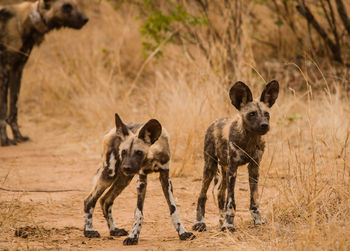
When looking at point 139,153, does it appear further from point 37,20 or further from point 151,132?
point 37,20

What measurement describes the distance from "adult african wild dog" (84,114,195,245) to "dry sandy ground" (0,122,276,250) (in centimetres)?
14

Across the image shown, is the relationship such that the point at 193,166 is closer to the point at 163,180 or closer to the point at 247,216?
the point at 247,216

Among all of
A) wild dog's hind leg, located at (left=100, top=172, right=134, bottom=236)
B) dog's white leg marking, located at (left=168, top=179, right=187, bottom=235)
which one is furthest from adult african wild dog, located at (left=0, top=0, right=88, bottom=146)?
dog's white leg marking, located at (left=168, top=179, right=187, bottom=235)

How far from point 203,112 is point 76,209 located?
2.09 m

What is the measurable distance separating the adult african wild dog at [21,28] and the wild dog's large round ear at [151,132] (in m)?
4.64

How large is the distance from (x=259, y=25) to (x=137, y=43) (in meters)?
2.51

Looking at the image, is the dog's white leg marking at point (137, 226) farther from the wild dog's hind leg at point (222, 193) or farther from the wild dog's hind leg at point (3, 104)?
the wild dog's hind leg at point (3, 104)

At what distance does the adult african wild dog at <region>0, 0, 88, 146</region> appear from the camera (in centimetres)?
822

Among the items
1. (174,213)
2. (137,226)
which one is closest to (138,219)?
(137,226)

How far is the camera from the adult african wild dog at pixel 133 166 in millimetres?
4000

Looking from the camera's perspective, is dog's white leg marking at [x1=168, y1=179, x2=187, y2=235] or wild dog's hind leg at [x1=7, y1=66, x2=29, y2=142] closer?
dog's white leg marking at [x1=168, y1=179, x2=187, y2=235]

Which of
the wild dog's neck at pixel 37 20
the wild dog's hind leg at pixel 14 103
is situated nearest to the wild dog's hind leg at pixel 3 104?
the wild dog's hind leg at pixel 14 103

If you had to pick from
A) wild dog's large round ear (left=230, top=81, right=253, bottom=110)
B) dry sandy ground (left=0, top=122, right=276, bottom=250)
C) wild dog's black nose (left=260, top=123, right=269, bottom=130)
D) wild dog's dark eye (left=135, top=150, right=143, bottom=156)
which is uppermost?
wild dog's large round ear (left=230, top=81, right=253, bottom=110)

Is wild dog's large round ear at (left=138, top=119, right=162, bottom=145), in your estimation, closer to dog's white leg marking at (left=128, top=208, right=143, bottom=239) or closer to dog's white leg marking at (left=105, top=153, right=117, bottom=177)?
dog's white leg marking at (left=105, top=153, right=117, bottom=177)
